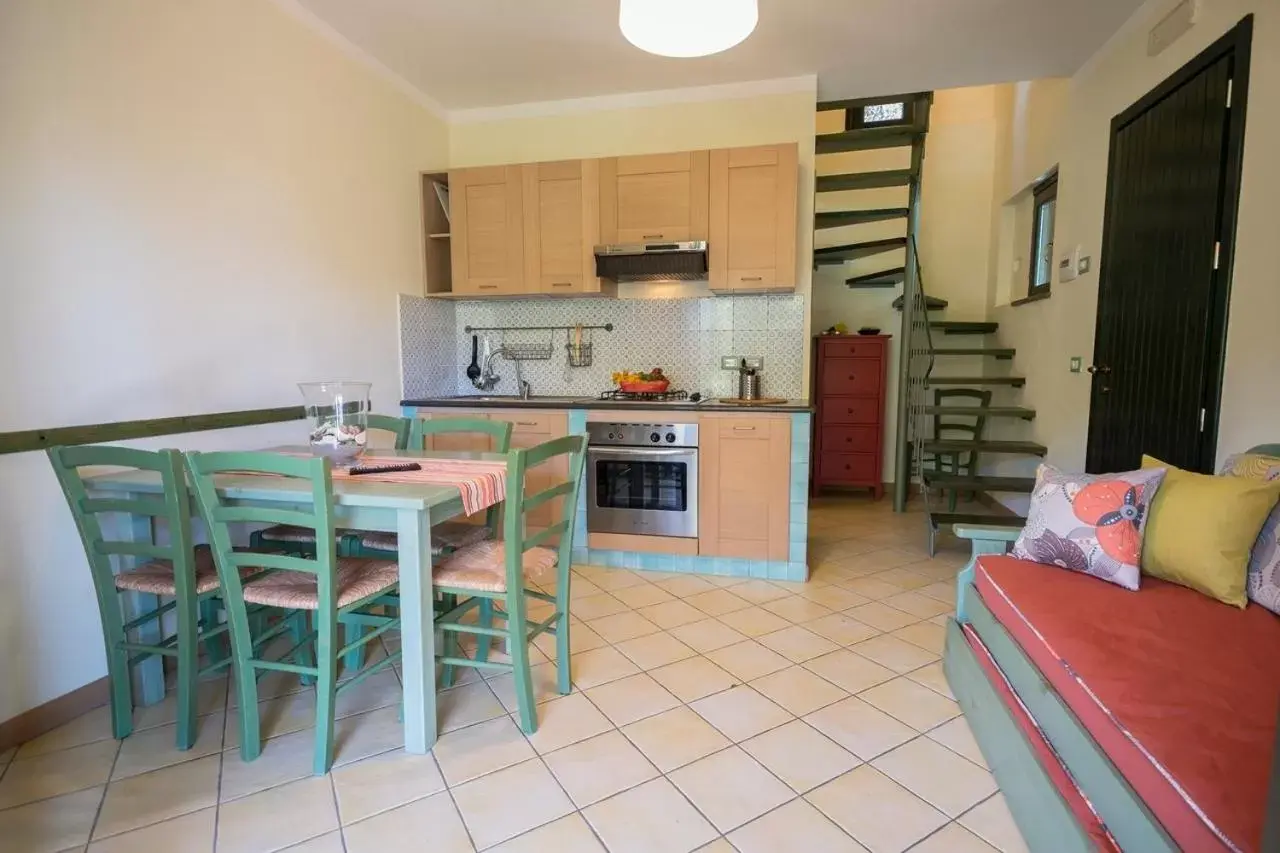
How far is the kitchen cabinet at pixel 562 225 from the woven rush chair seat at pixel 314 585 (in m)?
2.01

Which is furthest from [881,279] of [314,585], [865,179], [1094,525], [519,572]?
[314,585]

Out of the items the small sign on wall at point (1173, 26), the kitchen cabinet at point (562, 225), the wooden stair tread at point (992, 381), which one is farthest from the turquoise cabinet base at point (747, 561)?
the small sign on wall at point (1173, 26)

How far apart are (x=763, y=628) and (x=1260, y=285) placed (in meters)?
2.05

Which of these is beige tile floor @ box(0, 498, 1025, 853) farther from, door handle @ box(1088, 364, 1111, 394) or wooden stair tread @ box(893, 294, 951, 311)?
wooden stair tread @ box(893, 294, 951, 311)

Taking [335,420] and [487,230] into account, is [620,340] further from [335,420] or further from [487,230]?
[335,420]

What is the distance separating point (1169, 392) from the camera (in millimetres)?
2473

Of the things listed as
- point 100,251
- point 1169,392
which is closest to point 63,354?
point 100,251

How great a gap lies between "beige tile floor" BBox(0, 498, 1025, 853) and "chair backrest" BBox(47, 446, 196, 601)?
0.49 metres

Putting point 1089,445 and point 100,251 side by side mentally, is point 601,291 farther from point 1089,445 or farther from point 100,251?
point 1089,445

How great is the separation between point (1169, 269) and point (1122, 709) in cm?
216

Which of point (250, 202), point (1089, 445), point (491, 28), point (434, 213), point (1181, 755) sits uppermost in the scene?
point (491, 28)

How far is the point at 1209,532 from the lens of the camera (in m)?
1.65

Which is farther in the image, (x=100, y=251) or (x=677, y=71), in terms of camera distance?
(x=677, y=71)

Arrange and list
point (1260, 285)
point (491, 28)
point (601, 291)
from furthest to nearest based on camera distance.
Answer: point (601, 291) → point (491, 28) → point (1260, 285)
